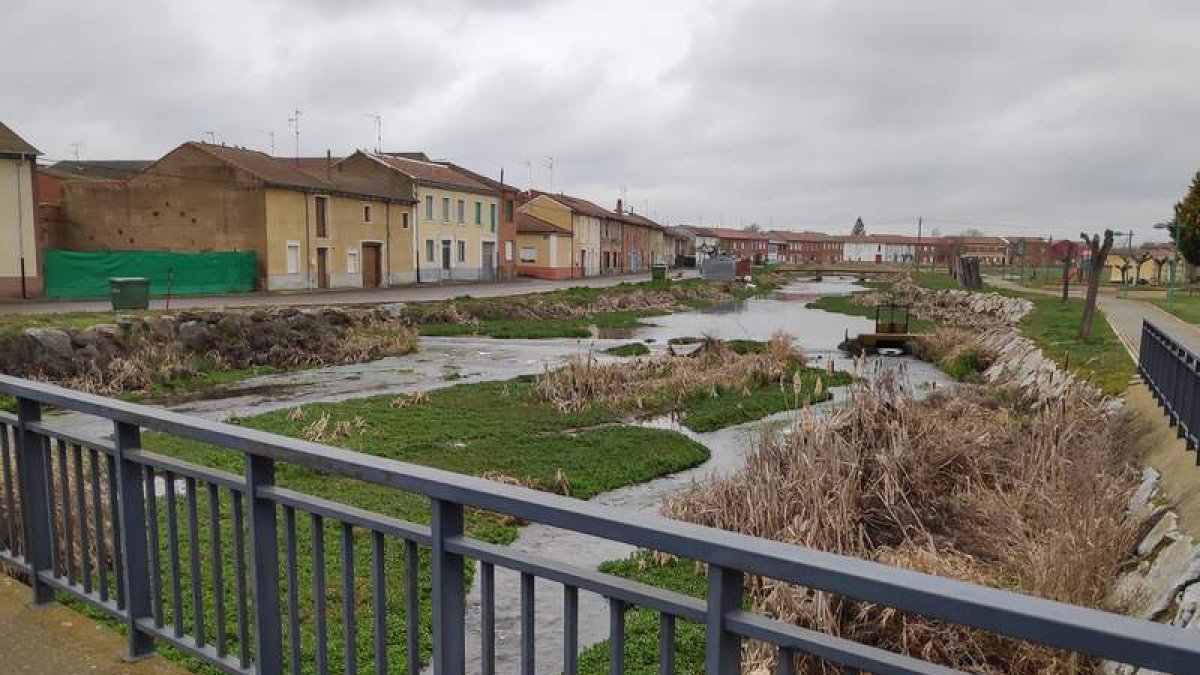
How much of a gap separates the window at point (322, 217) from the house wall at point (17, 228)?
47.1ft

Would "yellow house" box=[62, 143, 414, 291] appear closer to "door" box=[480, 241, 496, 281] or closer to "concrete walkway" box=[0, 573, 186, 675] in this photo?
"door" box=[480, 241, 496, 281]

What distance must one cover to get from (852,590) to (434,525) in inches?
48.5

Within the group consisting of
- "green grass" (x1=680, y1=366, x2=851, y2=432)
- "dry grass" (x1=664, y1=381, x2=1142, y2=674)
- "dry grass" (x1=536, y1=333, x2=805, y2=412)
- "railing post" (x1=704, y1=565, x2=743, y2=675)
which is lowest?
"green grass" (x1=680, y1=366, x2=851, y2=432)

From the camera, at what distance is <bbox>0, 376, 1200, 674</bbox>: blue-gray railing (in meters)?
1.67

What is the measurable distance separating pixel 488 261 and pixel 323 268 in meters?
19.1

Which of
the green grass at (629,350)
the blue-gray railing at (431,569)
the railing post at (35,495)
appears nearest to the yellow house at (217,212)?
the green grass at (629,350)

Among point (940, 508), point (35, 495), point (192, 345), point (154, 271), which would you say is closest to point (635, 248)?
point (154, 271)

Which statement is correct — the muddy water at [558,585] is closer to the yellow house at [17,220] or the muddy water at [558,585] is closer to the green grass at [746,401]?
the green grass at [746,401]

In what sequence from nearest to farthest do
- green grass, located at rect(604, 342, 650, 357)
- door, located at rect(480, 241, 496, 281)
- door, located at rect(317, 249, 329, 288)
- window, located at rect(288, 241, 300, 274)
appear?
green grass, located at rect(604, 342, 650, 357)
window, located at rect(288, 241, 300, 274)
door, located at rect(317, 249, 329, 288)
door, located at rect(480, 241, 496, 281)

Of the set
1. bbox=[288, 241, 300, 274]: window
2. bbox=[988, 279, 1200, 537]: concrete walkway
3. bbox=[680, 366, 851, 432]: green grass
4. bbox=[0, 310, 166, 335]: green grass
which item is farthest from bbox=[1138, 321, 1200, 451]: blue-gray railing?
bbox=[288, 241, 300, 274]: window

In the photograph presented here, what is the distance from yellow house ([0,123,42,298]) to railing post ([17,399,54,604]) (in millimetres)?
31461

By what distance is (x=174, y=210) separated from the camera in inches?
1638

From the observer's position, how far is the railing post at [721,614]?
2000 mm

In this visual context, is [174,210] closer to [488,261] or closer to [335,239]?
[335,239]
